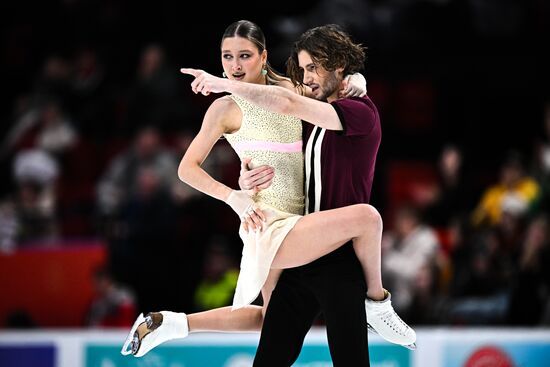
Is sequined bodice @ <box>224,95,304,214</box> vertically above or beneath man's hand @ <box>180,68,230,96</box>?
beneath

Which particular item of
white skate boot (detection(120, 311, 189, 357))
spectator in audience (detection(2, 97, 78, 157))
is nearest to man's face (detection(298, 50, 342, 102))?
white skate boot (detection(120, 311, 189, 357))

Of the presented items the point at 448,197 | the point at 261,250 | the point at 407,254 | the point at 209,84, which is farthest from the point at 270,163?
the point at 448,197

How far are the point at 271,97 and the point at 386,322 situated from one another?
1003 millimetres

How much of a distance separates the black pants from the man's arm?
0.56m

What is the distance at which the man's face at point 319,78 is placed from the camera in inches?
158

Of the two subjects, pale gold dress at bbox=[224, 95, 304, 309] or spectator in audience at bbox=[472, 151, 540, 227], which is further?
A: spectator in audience at bbox=[472, 151, 540, 227]

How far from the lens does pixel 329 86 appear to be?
4.05m

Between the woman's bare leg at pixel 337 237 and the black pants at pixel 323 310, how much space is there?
0.05m

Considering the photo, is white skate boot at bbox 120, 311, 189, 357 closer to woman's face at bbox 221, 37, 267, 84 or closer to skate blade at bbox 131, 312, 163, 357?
skate blade at bbox 131, 312, 163, 357

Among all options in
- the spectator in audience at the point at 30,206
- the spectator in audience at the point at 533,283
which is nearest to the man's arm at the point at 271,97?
the spectator in audience at the point at 533,283

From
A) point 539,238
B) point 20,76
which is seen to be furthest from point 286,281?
point 20,76

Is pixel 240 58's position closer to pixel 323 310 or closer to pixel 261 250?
pixel 261 250

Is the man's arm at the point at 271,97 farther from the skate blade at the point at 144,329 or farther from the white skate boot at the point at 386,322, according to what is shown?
the skate blade at the point at 144,329

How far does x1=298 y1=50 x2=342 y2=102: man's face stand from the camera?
400cm
